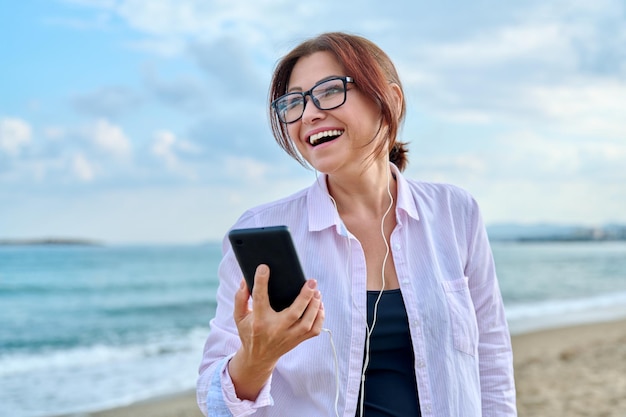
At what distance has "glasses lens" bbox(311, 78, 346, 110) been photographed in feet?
6.06

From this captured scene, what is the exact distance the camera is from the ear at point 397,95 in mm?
1970

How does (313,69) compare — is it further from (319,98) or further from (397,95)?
(397,95)

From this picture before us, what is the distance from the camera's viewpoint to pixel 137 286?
28.5 meters

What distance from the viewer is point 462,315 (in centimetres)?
189

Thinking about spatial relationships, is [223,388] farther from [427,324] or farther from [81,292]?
[81,292]

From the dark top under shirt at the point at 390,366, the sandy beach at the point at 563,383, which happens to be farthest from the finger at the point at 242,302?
the sandy beach at the point at 563,383

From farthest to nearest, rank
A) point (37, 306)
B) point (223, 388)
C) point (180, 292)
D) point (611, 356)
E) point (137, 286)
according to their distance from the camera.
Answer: point (137, 286), point (180, 292), point (37, 306), point (611, 356), point (223, 388)

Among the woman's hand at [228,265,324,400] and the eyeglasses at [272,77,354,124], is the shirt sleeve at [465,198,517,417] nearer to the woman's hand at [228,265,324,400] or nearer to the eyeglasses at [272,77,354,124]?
the eyeglasses at [272,77,354,124]

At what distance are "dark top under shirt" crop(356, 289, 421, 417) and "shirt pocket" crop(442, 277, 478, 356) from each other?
140 mm

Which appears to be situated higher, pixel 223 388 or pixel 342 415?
pixel 223 388

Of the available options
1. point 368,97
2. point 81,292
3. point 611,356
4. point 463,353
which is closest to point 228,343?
point 463,353

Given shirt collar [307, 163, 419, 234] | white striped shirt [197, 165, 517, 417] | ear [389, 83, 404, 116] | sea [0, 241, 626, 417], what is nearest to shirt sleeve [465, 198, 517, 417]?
white striped shirt [197, 165, 517, 417]

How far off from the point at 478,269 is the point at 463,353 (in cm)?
27

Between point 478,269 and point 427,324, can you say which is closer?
point 427,324
